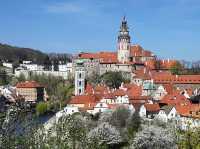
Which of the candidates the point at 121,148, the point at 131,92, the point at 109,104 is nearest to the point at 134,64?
the point at 131,92

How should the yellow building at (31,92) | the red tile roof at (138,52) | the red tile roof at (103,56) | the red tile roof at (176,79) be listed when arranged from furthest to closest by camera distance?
the red tile roof at (138,52), the red tile roof at (103,56), the yellow building at (31,92), the red tile roof at (176,79)

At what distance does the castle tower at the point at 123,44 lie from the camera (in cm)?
5056

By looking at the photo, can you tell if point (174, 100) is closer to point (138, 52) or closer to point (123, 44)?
point (123, 44)

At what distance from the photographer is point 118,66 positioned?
5088 centimetres

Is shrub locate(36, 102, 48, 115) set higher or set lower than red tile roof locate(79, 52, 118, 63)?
lower

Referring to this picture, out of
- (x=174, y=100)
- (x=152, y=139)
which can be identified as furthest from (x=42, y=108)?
(x=152, y=139)

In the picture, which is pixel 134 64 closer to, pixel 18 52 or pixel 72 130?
pixel 72 130

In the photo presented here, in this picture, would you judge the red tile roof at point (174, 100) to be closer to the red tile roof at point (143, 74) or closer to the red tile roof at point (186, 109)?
the red tile roof at point (186, 109)

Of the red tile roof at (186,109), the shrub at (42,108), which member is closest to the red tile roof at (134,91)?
the red tile roof at (186,109)

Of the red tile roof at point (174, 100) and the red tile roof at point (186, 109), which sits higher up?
the red tile roof at point (174, 100)

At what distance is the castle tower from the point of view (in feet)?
166

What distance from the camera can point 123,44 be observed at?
5128cm

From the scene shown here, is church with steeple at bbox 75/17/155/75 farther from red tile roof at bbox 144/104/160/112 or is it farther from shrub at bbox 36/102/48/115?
red tile roof at bbox 144/104/160/112

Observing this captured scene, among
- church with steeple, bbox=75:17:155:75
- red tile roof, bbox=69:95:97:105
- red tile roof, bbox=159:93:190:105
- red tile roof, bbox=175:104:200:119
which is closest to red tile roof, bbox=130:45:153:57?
church with steeple, bbox=75:17:155:75
